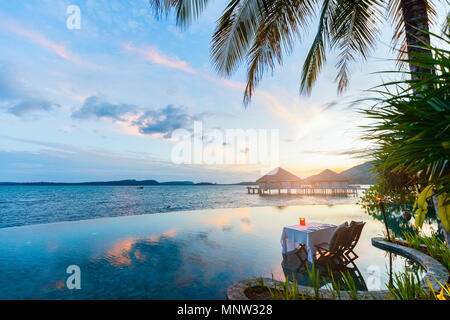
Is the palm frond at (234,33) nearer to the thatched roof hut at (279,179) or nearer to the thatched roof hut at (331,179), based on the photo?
the thatched roof hut at (331,179)

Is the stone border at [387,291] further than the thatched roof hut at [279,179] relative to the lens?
No

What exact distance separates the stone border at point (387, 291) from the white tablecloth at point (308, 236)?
1302 millimetres

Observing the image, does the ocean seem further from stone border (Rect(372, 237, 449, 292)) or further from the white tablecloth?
the white tablecloth

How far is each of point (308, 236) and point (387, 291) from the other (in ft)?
5.09

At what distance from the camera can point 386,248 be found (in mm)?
4441

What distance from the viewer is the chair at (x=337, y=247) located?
3578 millimetres

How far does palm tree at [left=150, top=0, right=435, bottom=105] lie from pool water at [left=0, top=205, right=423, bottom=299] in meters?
3.38

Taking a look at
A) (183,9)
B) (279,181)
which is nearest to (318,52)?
(183,9)

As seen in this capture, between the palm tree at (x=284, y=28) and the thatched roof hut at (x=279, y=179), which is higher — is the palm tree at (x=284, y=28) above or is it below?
above

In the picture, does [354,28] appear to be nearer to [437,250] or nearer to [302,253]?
[437,250]

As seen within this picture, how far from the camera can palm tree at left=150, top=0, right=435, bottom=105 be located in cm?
346

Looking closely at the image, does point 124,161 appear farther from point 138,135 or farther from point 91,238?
point 91,238
